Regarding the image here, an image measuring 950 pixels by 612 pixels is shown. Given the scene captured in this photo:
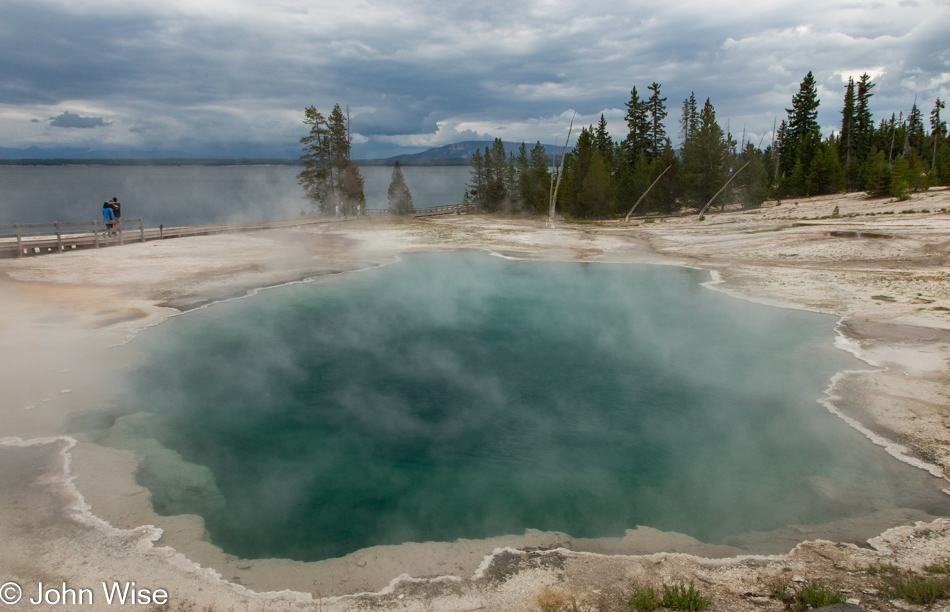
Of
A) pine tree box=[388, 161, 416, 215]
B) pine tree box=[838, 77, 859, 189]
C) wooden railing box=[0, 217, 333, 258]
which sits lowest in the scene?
wooden railing box=[0, 217, 333, 258]

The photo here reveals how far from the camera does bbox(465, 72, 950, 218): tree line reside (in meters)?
41.3

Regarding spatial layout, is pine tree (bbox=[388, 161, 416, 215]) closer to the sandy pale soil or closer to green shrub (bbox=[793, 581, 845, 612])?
the sandy pale soil

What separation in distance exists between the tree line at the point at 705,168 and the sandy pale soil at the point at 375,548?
24239mm

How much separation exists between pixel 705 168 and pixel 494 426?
3845cm

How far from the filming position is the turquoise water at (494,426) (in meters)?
6.27

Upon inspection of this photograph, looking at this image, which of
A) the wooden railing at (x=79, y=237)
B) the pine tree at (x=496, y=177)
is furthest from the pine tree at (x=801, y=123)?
the wooden railing at (x=79, y=237)

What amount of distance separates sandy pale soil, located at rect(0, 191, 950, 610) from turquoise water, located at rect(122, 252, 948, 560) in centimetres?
38

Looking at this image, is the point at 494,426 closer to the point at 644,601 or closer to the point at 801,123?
the point at 644,601

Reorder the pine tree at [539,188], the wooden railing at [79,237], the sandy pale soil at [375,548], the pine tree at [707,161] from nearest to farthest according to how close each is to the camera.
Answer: the sandy pale soil at [375,548]
the wooden railing at [79,237]
the pine tree at [707,161]
the pine tree at [539,188]

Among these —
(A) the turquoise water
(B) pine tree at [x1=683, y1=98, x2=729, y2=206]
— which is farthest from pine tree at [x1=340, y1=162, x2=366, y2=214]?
(A) the turquoise water

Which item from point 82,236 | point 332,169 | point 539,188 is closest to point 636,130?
point 539,188

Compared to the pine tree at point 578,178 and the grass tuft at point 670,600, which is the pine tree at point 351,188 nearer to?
the pine tree at point 578,178

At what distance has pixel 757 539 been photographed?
18.6 feet

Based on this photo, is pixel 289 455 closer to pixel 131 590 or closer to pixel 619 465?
pixel 131 590
